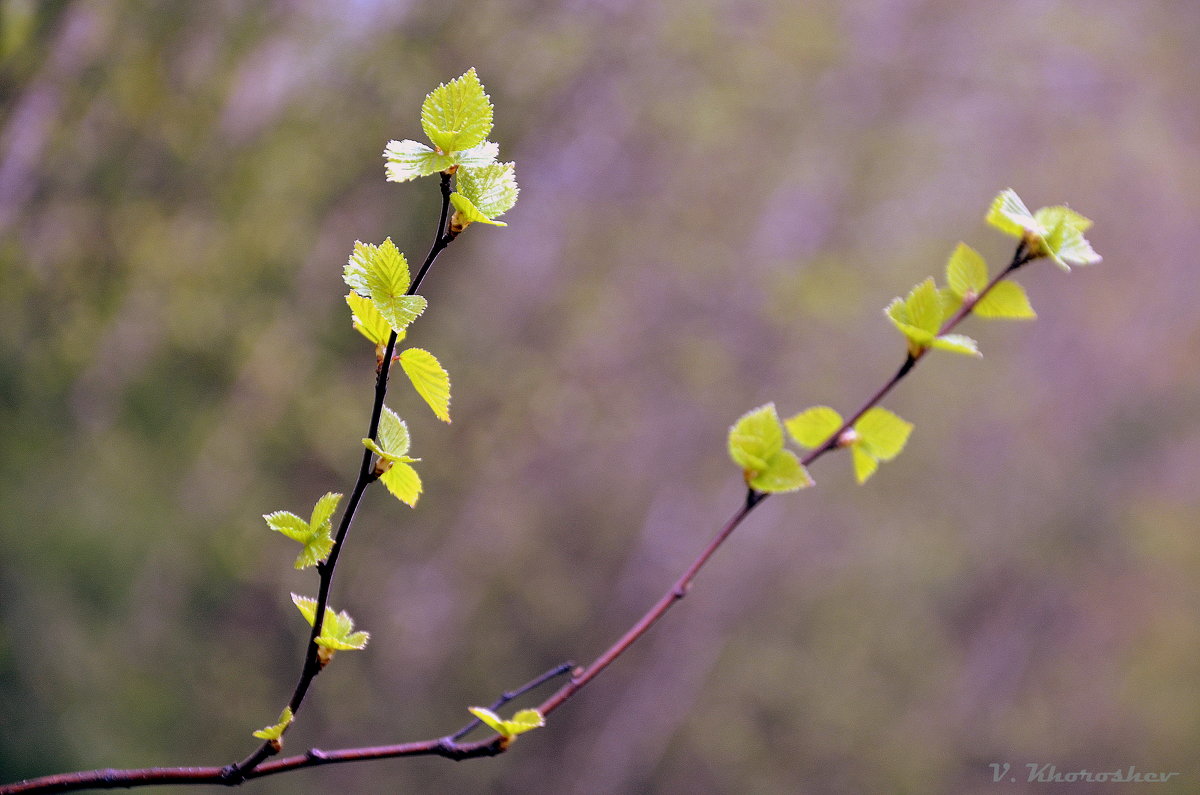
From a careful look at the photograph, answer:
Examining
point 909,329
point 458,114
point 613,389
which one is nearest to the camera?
point 458,114

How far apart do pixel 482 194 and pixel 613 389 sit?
2421mm

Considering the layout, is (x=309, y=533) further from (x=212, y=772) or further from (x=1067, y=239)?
(x=1067, y=239)

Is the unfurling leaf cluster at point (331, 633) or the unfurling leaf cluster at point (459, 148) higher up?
the unfurling leaf cluster at point (459, 148)

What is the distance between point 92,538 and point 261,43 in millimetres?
1162

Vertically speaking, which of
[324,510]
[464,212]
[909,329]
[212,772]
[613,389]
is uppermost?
[613,389]

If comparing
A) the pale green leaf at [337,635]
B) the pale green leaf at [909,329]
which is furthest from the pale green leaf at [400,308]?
the pale green leaf at [909,329]

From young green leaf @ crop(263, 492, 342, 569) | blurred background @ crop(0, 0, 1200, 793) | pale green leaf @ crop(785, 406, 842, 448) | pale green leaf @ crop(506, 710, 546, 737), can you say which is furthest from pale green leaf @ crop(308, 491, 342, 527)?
blurred background @ crop(0, 0, 1200, 793)

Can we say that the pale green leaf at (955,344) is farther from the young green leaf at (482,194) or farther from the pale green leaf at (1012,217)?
the young green leaf at (482,194)

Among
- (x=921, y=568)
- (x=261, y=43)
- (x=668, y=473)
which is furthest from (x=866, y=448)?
(x=921, y=568)

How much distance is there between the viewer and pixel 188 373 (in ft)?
6.56

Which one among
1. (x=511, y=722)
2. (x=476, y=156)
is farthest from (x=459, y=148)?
(x=511, y=722)

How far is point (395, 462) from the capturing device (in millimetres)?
340

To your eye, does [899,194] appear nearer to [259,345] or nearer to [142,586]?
[259,345]

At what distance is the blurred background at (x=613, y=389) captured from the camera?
68.3 inches
